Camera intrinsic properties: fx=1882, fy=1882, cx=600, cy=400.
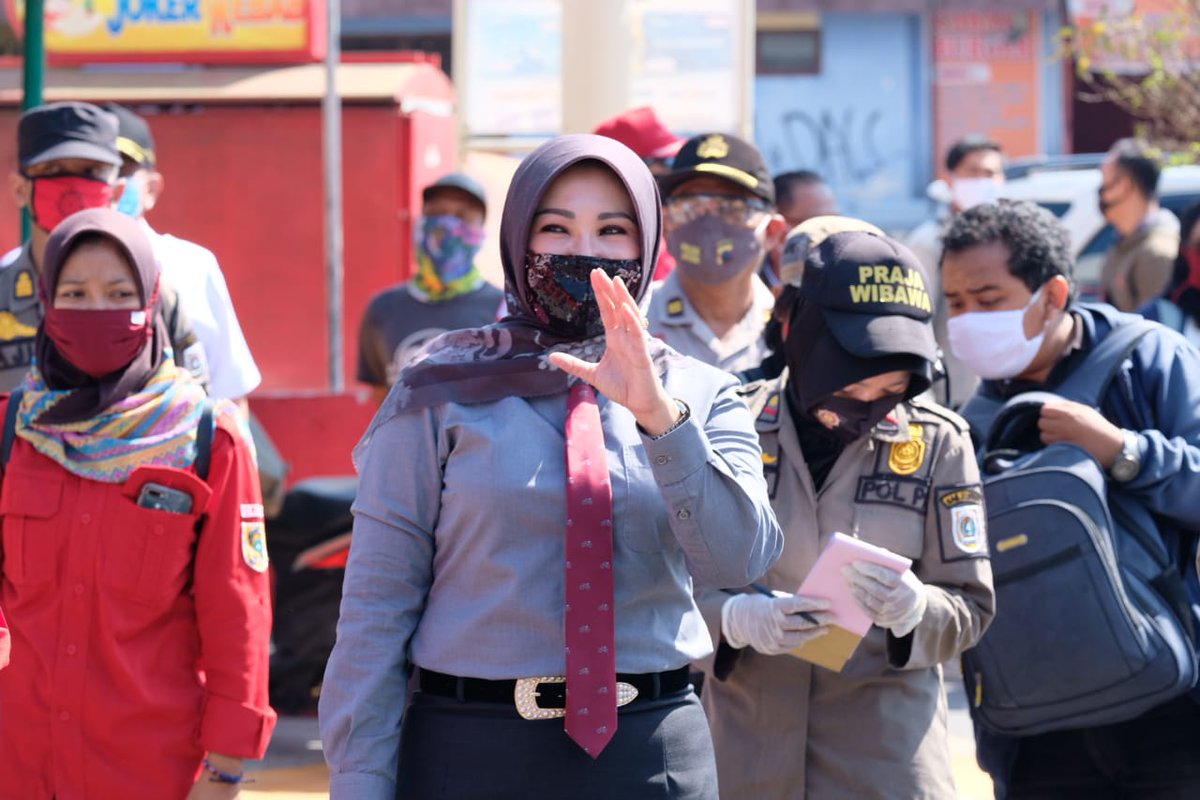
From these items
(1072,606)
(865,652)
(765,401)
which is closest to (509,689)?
(865,652)

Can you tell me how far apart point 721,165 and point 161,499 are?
2243mm

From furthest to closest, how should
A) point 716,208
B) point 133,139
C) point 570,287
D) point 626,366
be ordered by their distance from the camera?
point 133,139
point 716,208
point 570,287
point 626,366

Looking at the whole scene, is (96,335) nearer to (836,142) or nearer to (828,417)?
(828,417)

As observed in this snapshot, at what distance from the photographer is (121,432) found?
4.20 meters

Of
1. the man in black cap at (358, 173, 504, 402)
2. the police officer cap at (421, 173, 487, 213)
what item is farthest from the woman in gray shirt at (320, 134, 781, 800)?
the police officer cap at (421, 173, 487, 213)

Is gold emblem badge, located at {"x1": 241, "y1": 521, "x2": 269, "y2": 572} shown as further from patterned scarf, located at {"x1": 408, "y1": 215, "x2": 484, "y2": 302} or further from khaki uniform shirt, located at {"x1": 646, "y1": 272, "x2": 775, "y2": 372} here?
patterned scarf, located at {"x1": 408, "y1": 215, "x2": 484, "y2": 302}

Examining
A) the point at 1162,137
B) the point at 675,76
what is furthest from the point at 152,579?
the point at 1162,137

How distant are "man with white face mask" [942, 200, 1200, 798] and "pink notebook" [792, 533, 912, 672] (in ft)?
2.56

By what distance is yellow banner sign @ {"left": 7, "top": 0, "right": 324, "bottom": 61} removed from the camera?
47.5 ft

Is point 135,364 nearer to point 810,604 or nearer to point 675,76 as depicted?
point 810,604

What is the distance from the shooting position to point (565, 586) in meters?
2.96

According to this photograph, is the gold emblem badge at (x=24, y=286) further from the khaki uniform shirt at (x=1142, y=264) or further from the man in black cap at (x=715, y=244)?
the khaki uniform shirt at (x=1142, y=264)

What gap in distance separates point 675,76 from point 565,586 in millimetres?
6246

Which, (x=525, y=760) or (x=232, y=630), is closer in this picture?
(x=525, y=760)
